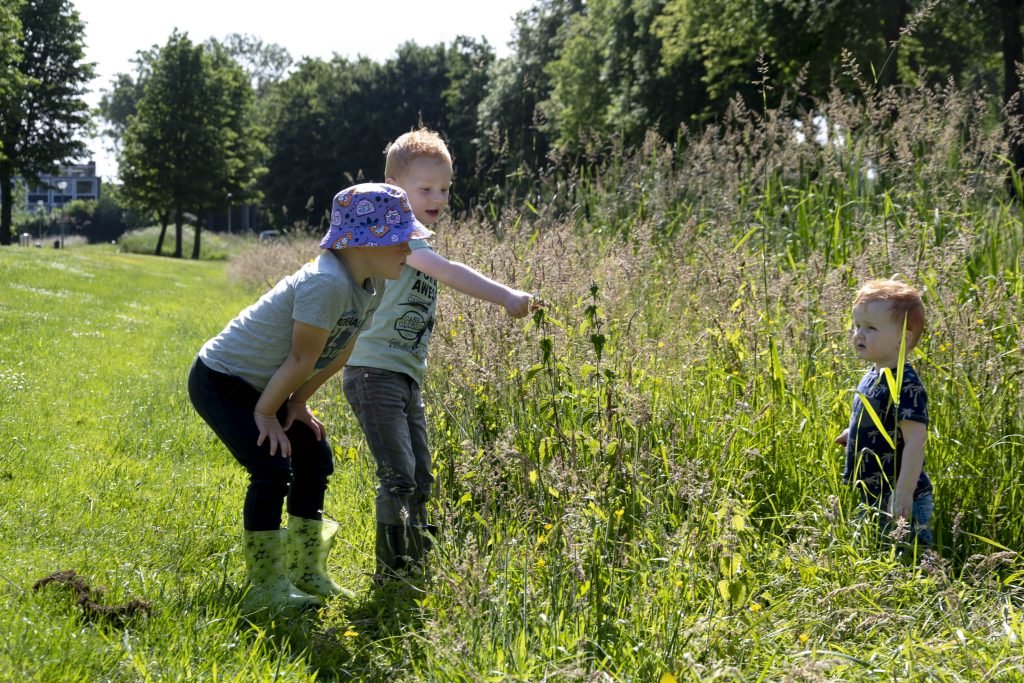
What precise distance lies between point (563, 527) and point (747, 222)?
385 centimetres

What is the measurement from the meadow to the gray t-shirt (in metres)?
0.56

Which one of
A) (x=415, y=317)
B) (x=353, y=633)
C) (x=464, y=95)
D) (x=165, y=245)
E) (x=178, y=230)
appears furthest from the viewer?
(x=165, y=245)

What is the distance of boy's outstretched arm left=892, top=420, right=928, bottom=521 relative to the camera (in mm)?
3264

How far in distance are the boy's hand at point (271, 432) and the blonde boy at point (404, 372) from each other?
367mm

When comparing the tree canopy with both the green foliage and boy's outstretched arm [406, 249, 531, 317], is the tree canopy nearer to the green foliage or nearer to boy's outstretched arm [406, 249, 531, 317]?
boy's outstretched arm [406, 249, 531, 317]

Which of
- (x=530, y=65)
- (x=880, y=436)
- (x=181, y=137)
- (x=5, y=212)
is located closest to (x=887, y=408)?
(x=880, y=436)

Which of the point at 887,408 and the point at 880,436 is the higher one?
the point at 887,408

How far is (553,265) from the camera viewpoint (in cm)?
447

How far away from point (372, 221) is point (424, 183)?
1.85ft

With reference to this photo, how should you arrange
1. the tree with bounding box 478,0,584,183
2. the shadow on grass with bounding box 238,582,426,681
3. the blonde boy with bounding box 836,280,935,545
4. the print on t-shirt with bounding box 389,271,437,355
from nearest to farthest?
the shadow on grass with bounding box 238,582,426,681
the blonde boy with bounding box 836,280,935,545
the print on t-shirt with bounding box 389,271,437,355
the tree with bounding box 478,0,584,183

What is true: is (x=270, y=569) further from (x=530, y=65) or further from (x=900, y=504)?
(x=530, y=65)

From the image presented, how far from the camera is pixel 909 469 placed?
3262 millimetres

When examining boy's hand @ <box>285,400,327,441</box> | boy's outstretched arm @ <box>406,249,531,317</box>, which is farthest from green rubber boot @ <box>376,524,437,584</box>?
boy's outstretched arm @ <box>406,249,531,317</box>

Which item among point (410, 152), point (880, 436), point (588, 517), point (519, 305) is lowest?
point (588, 517)
